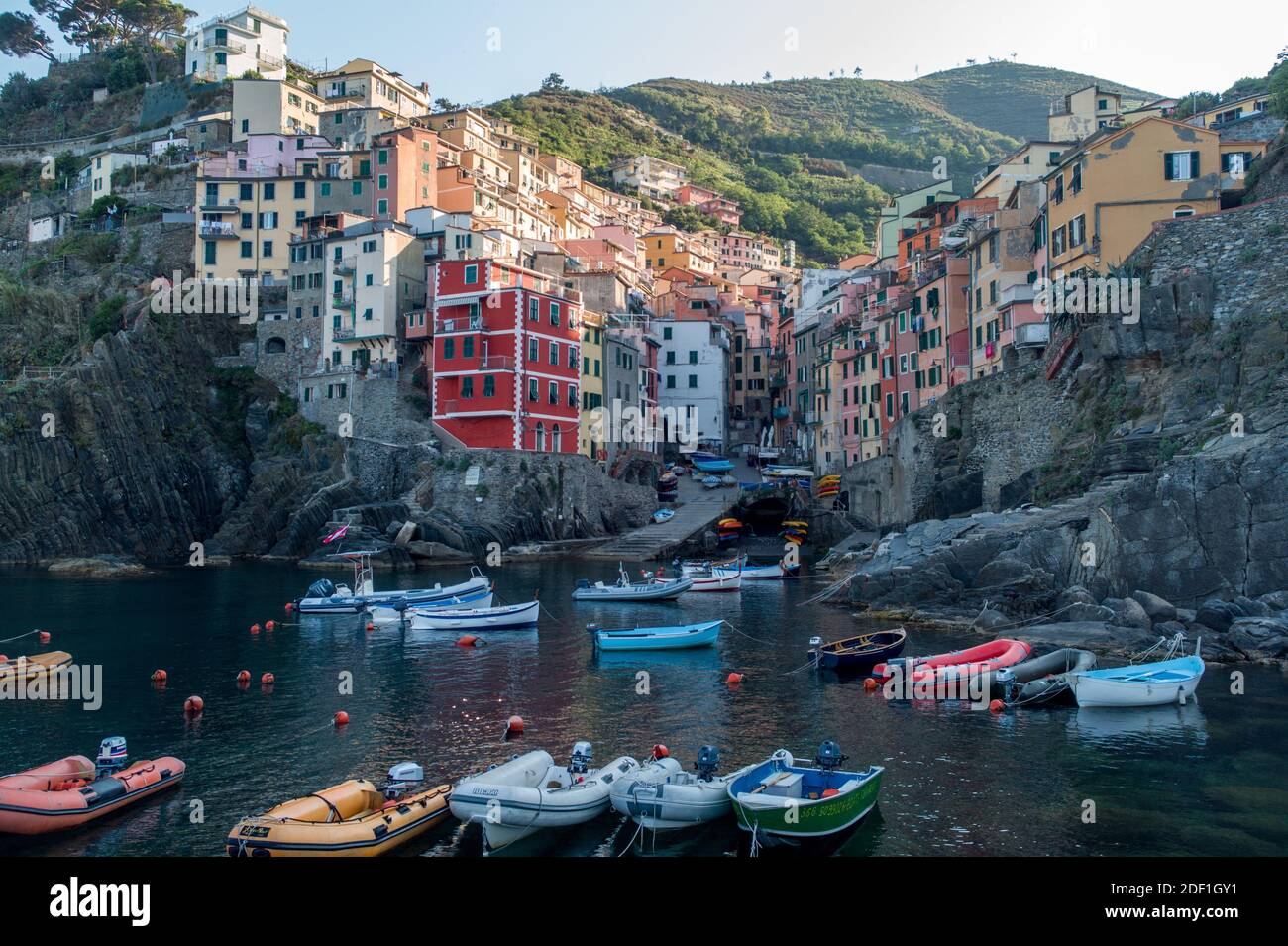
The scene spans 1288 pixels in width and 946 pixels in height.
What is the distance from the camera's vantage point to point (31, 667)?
29953mm

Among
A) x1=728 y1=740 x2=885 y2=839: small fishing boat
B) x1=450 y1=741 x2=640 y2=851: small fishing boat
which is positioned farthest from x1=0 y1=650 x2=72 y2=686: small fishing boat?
x1=728 y1=740 x2=885 y2=839: small fishing boat

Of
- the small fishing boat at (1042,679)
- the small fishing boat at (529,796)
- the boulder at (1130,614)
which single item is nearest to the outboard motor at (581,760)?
the small fishing boat at (529,796)

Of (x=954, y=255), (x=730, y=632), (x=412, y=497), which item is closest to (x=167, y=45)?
(x=412, y=497)

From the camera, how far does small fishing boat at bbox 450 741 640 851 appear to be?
1675 centimetres

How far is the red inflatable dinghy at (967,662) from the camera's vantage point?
27766mm

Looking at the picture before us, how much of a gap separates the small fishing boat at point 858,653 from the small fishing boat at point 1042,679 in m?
3.86

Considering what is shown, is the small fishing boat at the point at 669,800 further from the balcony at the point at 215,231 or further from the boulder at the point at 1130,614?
the balcony at the point at 215,231

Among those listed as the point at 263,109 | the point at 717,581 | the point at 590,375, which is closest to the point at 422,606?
the point at 717,581

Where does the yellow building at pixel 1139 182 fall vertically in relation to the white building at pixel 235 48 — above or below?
below

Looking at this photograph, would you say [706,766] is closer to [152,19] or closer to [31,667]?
[31,667]

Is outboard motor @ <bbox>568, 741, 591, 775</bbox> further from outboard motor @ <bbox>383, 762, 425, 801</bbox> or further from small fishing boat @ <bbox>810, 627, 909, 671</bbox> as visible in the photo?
small fishing boat @ <bbox>810, 627, 909, 671</bbox>

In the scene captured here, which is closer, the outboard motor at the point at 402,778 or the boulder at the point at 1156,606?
the outboard motor at the point at 402,778

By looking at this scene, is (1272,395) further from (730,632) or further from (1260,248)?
(730,632)

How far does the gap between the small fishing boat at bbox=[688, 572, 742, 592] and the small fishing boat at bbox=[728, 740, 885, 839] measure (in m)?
35.0
